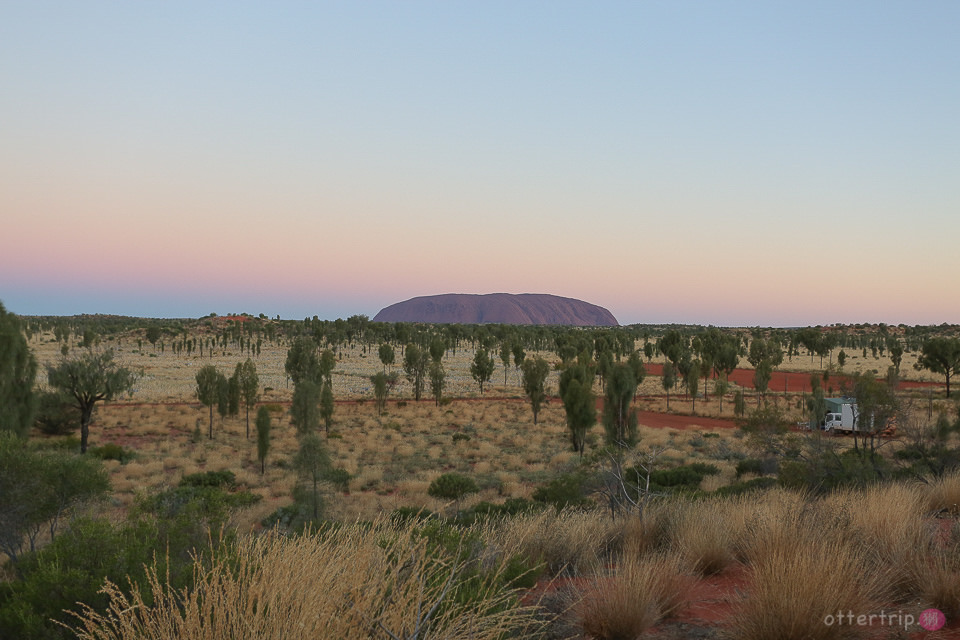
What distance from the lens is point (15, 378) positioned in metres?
24.7

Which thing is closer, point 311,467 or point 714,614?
point 714,614

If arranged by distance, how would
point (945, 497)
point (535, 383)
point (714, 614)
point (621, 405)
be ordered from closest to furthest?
point (714, 614)
point (945, 497)
point (621, 405)
point (535, 383)

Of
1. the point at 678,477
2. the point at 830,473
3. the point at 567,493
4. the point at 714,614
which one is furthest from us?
the point at 678,477

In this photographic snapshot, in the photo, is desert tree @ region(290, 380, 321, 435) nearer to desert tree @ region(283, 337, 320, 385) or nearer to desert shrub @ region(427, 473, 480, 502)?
desert shrub @ region(427, 473, 480, 502)

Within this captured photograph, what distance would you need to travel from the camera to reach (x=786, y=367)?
8950cm

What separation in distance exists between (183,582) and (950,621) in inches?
255

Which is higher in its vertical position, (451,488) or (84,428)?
(84,428)

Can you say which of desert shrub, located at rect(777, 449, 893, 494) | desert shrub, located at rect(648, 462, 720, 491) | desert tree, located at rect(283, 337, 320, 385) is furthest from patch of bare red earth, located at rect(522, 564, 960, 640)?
desert tree, located at rect(283, 337, 320, 385)

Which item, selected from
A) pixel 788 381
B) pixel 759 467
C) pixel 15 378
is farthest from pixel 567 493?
pixel 788 381

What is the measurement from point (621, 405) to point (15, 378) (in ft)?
90.6

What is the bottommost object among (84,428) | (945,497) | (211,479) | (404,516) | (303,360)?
(211,479)

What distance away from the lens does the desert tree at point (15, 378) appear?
2280cm

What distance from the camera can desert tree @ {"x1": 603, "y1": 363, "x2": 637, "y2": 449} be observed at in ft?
91.9

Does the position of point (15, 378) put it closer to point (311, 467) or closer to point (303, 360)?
point (311, 467)
